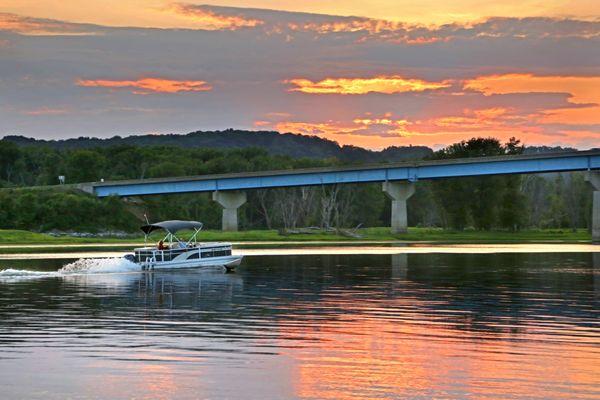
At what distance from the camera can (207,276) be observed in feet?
220

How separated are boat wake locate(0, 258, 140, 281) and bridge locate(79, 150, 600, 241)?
105 metres

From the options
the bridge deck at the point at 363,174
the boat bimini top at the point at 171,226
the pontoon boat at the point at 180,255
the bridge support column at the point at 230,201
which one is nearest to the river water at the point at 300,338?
the pontoon boat at the point at 180,255

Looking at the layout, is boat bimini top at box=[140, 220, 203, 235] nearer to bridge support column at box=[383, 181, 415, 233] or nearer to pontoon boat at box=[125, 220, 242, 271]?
pontoon boat at box=[125, 220, 242, 271]

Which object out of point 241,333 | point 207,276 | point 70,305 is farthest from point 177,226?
point 241,333

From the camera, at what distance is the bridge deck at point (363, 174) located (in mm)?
166250

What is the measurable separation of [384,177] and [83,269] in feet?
383

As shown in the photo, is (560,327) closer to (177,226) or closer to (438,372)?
(438,372)

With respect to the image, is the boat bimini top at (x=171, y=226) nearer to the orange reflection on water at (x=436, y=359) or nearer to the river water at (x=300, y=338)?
the river water at (x=300, y=338)

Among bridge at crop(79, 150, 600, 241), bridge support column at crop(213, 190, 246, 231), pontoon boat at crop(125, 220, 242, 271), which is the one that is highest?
bridge at crop(79, 150, 600, 241)

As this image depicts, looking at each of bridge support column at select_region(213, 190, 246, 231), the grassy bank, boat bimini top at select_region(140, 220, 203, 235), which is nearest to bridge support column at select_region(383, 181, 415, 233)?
the grassy bank

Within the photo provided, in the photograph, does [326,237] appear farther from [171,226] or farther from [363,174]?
[171,226]

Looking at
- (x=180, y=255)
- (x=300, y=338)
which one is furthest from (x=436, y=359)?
(x=180, y=255)

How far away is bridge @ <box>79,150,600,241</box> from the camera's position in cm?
16588

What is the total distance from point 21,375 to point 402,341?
39.2ft
